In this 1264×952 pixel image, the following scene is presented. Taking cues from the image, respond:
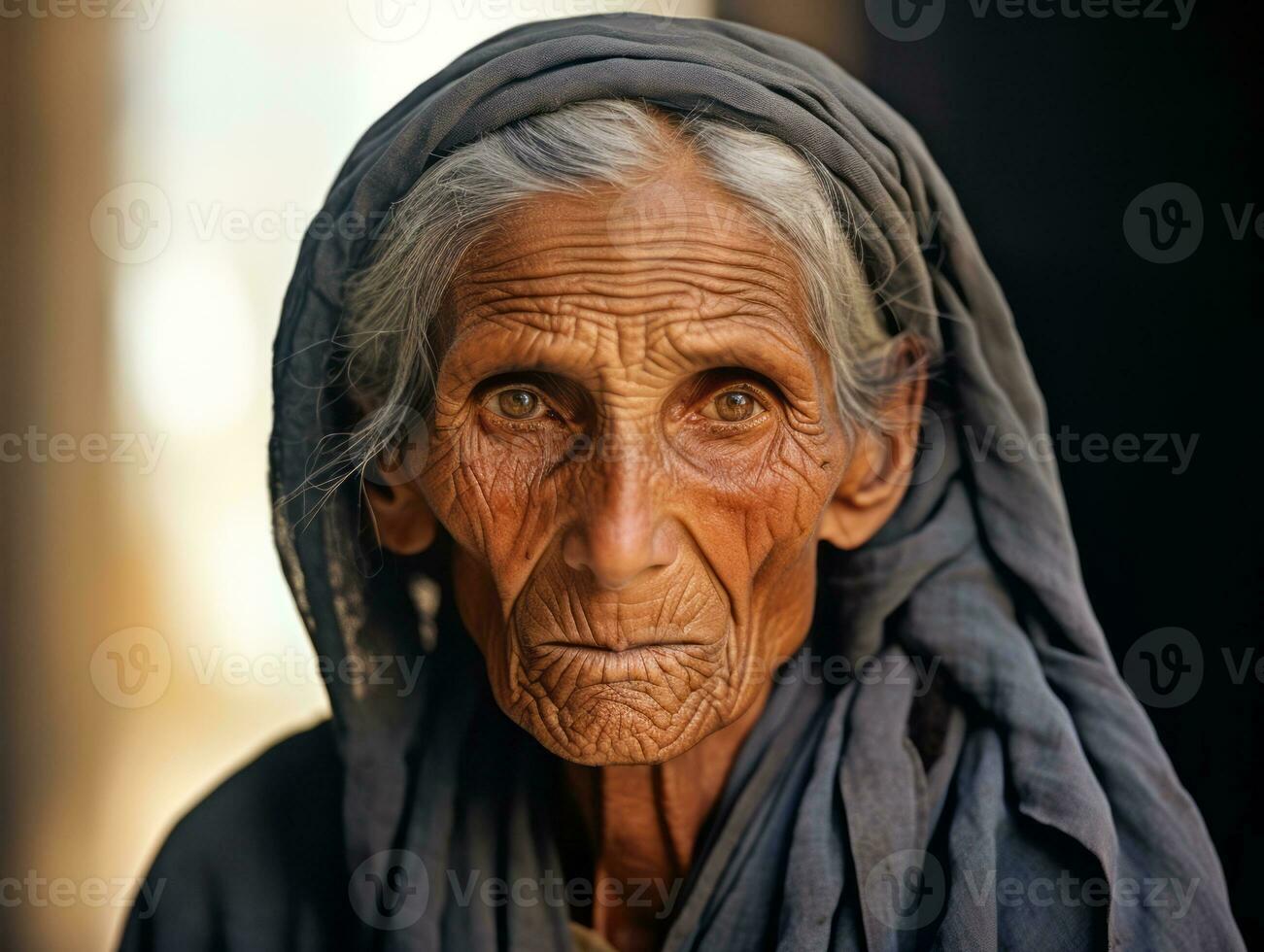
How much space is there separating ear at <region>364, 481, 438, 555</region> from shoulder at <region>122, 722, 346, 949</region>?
527 mm

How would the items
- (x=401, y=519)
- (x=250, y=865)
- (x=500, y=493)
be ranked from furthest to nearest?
(x=250, y=865)
(x=401, y=519)
(x=500, y=493)

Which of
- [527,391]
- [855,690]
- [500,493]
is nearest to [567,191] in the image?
[527,391]

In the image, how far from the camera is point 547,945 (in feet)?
5.43

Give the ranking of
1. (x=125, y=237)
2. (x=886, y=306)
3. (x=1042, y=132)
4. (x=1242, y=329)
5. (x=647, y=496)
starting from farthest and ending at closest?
1. (x=125, y=237)
2. (x=1042, y=132)
3. (x=1242, y=329)
4. (x=886, y=306)
5. (x=647, y=496)

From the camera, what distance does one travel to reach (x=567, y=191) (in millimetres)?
1427

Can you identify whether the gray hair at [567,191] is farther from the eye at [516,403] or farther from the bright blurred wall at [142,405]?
the bright blurred wall at [142,405]

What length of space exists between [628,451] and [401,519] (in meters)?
0.48

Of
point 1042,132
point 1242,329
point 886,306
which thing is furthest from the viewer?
point 1042,132

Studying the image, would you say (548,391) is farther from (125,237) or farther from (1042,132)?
(125,237)

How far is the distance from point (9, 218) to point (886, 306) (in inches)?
131

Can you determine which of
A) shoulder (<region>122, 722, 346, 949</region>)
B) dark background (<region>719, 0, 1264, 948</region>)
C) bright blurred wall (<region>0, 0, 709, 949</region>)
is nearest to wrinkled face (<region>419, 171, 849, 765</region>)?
shoulder (<region>122, 722, 346, 949</region>)

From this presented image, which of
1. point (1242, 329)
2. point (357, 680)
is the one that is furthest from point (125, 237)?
point (1242, 329)

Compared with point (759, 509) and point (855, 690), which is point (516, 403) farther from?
point (855, 690)

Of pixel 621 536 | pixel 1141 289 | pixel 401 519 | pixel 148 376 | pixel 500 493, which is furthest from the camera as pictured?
pixel 148 376
